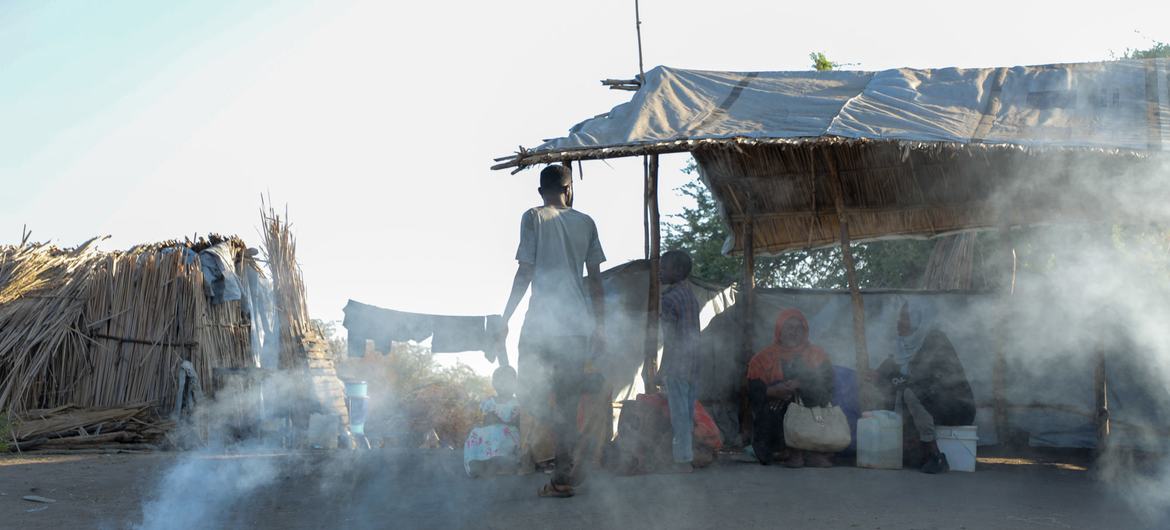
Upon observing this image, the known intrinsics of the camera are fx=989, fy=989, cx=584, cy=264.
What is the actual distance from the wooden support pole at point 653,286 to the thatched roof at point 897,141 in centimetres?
42

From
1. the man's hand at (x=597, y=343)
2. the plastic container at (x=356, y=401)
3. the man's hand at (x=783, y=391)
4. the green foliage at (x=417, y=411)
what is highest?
the man's hand at (x=597, y=343)

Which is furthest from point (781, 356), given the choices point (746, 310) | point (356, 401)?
point (356, 401)

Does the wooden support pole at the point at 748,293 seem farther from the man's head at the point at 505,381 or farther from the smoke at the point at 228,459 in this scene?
the smoke at the point at 228,459

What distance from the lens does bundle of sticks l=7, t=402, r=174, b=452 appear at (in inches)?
370

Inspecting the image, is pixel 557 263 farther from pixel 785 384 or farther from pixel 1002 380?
pixel 1002 380

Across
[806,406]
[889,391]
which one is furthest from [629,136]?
[889,391]

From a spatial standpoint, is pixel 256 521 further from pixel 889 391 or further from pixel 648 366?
pixel 889 391

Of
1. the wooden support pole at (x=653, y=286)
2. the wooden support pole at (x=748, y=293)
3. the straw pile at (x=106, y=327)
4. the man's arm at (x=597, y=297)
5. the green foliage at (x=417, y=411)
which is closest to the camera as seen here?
the man's arm at (x=597, y=297)

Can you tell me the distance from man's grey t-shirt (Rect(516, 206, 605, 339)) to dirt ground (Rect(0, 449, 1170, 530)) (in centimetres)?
99

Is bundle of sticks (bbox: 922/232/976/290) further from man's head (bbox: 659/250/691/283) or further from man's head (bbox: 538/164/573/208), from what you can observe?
man's head (bbox: 538/164/573/208)

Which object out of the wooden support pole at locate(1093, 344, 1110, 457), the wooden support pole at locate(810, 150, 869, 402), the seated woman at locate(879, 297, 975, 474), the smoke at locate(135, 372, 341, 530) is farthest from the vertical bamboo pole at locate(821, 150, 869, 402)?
the smoke at locate(135, 372, 341, 530)

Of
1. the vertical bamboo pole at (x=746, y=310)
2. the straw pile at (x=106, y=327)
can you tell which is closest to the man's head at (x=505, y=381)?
the vertical bamboo pole at (x=746, y=310)

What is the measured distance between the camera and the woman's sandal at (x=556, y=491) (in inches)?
215

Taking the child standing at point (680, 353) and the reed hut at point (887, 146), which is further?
the reed hut at point (887, 146)
